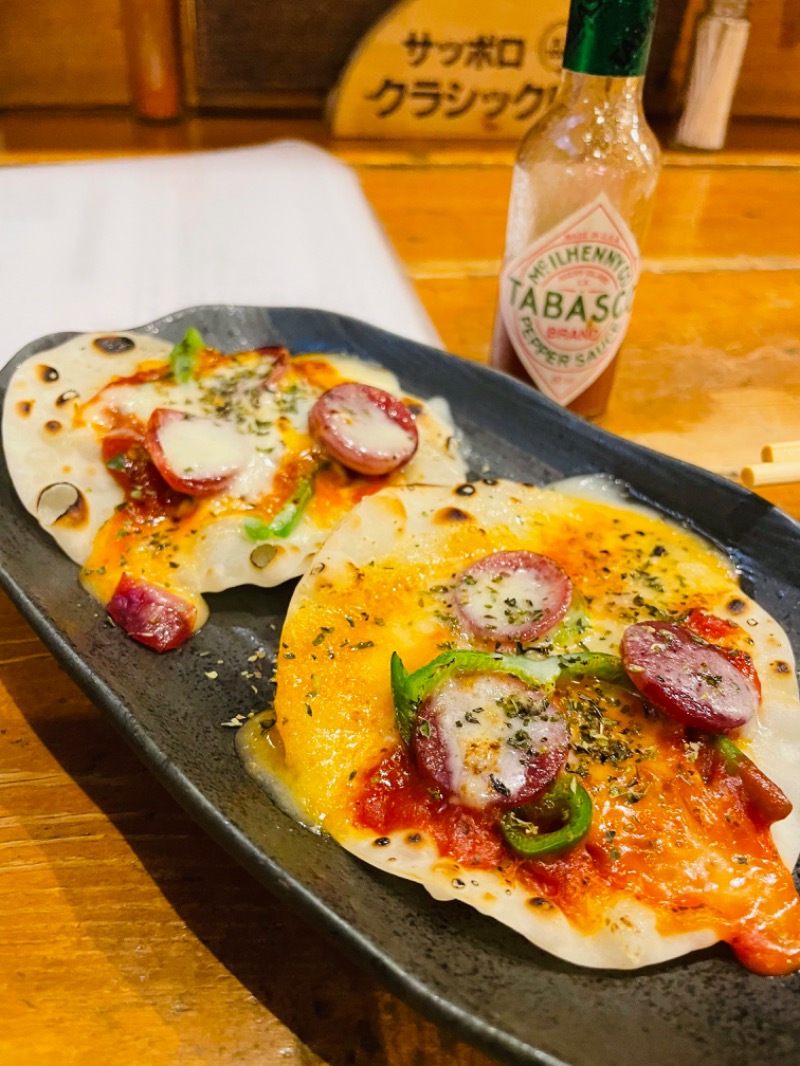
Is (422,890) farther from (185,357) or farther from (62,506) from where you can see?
(185,357)

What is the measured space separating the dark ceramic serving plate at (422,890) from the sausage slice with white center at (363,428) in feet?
0.75

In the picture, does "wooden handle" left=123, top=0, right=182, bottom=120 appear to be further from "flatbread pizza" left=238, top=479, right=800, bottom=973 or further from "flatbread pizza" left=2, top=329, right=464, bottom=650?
"flatbread pizza" left=238, top=479, right=800, bottom=973

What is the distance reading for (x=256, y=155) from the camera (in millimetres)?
4176

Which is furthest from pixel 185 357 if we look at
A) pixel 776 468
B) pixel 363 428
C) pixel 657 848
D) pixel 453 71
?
pixel 453 71

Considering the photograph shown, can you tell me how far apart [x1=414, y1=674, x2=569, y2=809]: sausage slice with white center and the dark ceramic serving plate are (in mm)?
164

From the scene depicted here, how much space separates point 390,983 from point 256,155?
13.0 feet

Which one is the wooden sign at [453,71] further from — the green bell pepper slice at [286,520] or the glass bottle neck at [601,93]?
the green bell pepper slice at [286,520]

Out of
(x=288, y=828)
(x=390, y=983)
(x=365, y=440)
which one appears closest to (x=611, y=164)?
(x=365, y=440)

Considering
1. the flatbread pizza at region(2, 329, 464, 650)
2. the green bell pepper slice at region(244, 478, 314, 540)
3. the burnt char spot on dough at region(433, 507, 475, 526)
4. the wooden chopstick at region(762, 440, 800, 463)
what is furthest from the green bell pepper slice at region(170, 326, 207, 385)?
the wooden chopstick at region(762, 440, 800, 463)

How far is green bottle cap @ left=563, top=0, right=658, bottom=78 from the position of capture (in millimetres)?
1734

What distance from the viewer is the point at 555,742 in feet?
4.29

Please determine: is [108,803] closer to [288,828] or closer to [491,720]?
[288,828]

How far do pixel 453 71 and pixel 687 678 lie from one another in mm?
3961

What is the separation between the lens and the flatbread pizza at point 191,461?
1757 mm
